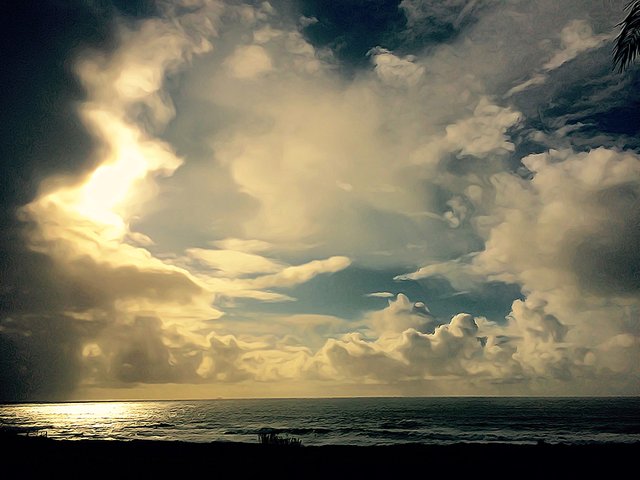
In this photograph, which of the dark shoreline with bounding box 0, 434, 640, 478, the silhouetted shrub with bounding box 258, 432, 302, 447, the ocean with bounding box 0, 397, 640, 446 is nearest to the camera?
the dark shoreline with bounding box 0, 434, 640, 478

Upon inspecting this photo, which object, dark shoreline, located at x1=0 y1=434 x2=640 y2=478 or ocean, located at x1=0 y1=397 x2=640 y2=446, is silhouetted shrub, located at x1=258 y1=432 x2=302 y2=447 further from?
ocean, located at x1=0 y1=397 x2=640 y2=446

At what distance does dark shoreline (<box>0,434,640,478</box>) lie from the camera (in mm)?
16422

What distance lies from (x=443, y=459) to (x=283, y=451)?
693 centimetres

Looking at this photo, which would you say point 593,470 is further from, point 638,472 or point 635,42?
point 635,42

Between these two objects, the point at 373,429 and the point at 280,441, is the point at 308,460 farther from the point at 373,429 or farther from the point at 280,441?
the point at 373,429

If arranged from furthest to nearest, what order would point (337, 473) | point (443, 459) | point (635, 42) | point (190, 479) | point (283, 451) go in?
point (283, 451)
point (443, 459)
point (337, 473)
point (190, 479)
point (635, 42)

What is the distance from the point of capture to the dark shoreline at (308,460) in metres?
16.4

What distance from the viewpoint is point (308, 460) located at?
18.9 m

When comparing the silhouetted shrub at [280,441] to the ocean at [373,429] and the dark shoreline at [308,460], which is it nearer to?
the dark shoreline at [308,460]

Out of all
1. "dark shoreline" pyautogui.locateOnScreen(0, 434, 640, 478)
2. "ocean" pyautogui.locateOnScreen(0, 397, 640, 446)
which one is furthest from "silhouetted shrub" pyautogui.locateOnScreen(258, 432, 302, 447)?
"ocean" pyautogui.locateOnScreen(0, 397, 640, 446)

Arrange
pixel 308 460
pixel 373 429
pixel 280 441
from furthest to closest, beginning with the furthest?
pixel 373 429 → pixel 280 441 → pixel 308 460

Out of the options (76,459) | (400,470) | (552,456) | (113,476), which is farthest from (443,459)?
(76,459)

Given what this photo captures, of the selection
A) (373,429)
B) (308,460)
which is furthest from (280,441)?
(373,429)

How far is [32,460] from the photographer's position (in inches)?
719
